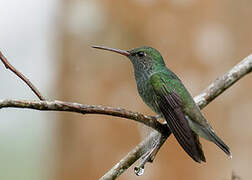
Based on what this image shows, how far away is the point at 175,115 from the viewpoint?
3389 mm

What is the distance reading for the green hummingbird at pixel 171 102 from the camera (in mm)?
3154

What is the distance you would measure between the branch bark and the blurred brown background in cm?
98

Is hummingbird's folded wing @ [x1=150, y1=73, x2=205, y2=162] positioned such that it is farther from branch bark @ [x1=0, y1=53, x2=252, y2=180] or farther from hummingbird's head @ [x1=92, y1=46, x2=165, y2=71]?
hummingbird's head @ [x1=92, y1=46, x2=165, y2=71]

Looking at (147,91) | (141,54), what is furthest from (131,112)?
(141,54)

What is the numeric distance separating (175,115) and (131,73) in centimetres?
123

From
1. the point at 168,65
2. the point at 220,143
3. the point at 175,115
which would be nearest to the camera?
the point at 220,143

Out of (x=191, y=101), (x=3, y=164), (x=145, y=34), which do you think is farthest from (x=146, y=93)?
(x=3, y=164)

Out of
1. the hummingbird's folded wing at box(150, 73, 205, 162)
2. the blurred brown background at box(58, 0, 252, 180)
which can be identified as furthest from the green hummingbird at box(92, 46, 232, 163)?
the blurred brown background at box(58, 0, 252, 180)

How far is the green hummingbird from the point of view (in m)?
3.15

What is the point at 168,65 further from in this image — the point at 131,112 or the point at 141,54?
the point at 131,112

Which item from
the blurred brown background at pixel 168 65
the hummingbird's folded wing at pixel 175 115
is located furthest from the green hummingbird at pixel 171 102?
the blurred brown background at pixel 168 65

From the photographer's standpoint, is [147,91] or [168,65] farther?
[168,65]

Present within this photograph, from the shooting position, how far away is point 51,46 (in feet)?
15.9

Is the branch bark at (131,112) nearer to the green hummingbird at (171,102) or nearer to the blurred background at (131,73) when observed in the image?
the green hummingbird at (171,102)
